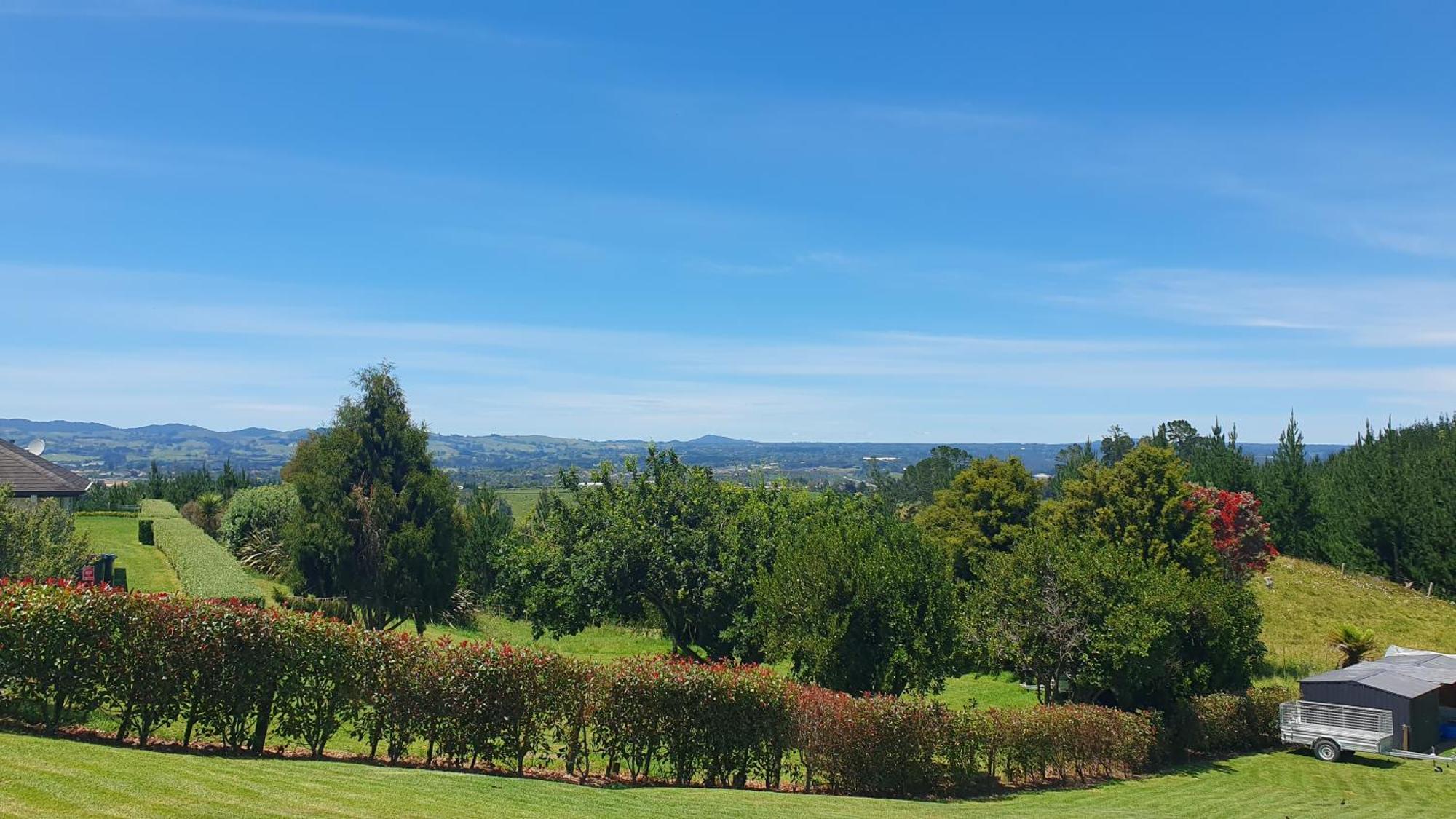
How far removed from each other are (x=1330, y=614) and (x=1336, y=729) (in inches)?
903

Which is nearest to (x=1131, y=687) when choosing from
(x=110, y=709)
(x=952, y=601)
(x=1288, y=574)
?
(x=952, y=601)

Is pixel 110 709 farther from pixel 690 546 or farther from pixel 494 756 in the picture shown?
pixel 690 546

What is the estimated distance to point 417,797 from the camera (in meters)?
9.17

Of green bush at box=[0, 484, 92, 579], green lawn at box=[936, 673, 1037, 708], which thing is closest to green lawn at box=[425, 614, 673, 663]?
green lawn at box=[936, 673, 1037, 708]

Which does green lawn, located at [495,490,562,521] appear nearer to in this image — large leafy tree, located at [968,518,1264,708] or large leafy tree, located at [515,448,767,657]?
large leafy tree, located at [515,448,767,657]

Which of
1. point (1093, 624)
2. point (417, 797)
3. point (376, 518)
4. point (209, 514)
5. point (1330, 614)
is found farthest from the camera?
point (209, 514)

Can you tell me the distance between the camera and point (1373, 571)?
170 ft

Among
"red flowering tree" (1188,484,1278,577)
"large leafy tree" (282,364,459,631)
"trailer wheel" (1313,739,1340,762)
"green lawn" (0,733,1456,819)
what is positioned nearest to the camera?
"green lawn" (0,733,1456,819)

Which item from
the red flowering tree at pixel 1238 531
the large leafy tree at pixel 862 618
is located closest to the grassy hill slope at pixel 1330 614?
the red flowering tree at pixel 1238 531

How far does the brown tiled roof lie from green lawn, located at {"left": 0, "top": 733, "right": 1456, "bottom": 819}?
2659 centimetres

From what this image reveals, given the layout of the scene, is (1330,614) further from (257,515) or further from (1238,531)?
(257,515)

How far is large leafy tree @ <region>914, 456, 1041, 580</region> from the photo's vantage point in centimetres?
3625

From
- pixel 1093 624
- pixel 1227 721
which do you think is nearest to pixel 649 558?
pixel 1093 624

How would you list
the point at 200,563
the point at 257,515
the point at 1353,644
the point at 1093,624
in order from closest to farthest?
1. the point at 1093,624
2. the point at 200,563
3. the point at 1353,644
4. the point at 257,515
